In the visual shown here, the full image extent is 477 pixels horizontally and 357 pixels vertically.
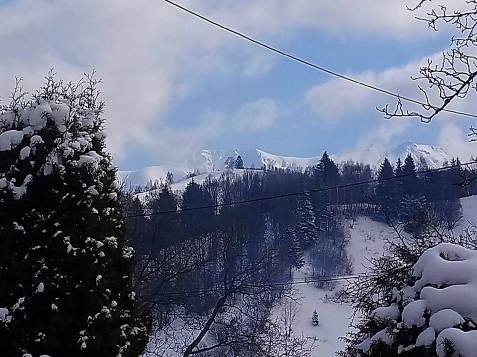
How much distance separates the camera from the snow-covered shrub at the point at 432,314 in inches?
113

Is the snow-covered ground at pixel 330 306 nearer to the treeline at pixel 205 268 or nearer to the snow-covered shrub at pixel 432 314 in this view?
the treeline at pixel 205 268

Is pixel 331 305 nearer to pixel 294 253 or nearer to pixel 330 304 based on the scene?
pixel 330 304

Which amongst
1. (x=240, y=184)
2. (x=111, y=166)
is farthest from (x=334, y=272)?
(x=111, y=166)

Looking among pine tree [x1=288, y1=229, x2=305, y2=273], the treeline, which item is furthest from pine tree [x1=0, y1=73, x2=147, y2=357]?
pine tree [x1=288, y1=229, x2=305, y2=273]

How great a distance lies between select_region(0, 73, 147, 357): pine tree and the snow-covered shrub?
1988 mm

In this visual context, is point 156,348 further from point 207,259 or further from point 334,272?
point 334,272

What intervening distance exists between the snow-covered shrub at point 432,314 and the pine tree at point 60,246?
1988 mm

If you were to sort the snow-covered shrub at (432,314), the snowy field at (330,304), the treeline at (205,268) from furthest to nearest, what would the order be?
the snowy field at (330,304) → the treeline at (205,268) → the snow-covered shrub at (432,314)

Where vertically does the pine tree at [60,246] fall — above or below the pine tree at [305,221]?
below

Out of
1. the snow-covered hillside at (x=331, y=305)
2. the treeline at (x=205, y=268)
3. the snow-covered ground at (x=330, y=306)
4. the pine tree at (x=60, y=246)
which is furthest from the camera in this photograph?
the snow-covered ground at (x=330, y=306)

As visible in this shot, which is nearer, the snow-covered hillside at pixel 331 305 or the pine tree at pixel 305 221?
the snow-covered hillside at pixel 331 305

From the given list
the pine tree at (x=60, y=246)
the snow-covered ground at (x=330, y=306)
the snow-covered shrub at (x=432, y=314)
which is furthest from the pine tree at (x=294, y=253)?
the snow-covered shrub at (x=432, y=314)

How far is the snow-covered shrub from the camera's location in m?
2.87

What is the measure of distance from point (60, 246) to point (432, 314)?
2.73m
